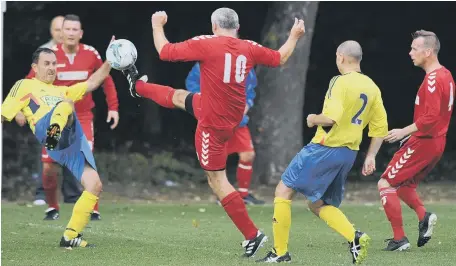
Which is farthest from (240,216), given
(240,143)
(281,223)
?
(240,143)

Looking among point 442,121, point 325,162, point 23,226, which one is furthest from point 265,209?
point 325,162

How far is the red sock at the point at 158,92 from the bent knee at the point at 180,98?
0.15ft

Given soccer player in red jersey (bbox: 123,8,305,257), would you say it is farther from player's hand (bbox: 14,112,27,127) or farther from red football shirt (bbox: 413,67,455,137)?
player's hand (bbox: 14,112,27,127)

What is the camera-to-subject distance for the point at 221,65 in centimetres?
985

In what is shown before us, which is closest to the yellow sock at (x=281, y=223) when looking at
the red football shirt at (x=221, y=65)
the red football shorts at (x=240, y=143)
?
the red football shirt at (x=221, y=65)

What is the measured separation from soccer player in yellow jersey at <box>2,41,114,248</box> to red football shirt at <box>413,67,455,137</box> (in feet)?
9.20

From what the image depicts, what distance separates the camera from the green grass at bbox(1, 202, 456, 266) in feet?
32.2

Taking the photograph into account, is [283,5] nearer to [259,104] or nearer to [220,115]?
[259,104]

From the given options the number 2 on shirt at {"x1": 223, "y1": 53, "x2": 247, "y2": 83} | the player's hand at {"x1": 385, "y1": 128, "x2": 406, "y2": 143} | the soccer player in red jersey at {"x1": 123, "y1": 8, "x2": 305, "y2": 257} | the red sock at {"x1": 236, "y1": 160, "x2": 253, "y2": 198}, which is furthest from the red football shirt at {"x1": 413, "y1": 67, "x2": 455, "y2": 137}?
the red sock at {"x1": 236, "y1": 160, "x2": 253, "y2": 198}

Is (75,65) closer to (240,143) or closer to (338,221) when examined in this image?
(240,143)

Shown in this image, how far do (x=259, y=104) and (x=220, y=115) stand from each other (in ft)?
28.3

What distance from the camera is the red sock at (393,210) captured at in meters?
10.6

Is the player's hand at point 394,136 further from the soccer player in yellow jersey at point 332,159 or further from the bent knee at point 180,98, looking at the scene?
the bent knee at point 180,98

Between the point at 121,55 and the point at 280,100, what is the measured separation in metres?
8.08
